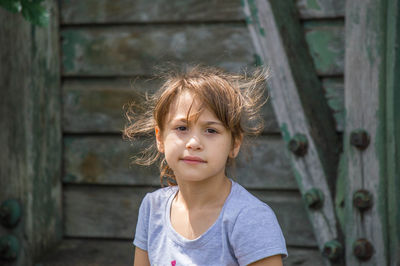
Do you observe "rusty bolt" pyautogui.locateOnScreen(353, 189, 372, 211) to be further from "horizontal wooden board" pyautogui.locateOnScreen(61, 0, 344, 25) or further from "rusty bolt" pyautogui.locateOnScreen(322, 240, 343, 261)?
"horizontal wooden board" pyautogui.locateOnScreen(61, 0, 344, 25)

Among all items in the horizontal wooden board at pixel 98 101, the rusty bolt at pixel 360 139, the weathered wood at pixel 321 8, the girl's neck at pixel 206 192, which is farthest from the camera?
the horizontal wooden board at pixel 98 101

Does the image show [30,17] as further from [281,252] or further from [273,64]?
[281,252]

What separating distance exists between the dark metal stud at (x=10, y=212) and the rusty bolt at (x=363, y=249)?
1583 mm

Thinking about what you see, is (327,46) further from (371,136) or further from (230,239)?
(230,239)

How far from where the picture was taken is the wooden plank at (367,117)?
2.21 meters

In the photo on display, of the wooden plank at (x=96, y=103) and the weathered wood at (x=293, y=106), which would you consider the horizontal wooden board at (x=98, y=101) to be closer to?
the wooden plank at (x=96, y=103)

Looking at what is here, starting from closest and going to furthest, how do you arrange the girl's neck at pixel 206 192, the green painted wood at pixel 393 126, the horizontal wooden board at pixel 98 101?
1. the girl's neck at pixel 206 192
2. the green painted wood at pixel 393 126
3. the horizontal wooden board at pixel 98 101

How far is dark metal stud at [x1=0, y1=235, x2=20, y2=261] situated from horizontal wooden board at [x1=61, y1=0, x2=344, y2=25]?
1131mm

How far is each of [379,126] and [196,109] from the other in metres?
0.87

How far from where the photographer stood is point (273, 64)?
7.72 feet

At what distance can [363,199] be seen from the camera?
88.5 inches

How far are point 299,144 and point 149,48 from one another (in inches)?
39.0

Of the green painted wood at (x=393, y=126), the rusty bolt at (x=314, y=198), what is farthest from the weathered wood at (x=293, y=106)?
the green painted wood at (x=393, y=126)

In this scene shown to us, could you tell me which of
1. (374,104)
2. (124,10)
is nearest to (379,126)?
(374,104)
